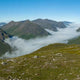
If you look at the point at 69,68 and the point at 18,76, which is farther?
the point at 69,68

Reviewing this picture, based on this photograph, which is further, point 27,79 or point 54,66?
point 54,66

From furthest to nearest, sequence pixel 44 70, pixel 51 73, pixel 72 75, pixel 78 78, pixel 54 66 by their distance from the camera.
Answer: pixel 54 66, pixel 44 70, pixel 51 73, pixel 72 75, pixel 78 78

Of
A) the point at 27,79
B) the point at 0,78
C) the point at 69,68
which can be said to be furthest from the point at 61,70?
the point at 0,78

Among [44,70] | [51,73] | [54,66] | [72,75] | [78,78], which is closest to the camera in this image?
→ [78,78]

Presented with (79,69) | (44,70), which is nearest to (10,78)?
(44,70)

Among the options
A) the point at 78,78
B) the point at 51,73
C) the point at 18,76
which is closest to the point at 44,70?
the point at 51,73

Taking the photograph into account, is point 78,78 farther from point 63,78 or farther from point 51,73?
point 51,73

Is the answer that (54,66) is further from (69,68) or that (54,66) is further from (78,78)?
(78,78)

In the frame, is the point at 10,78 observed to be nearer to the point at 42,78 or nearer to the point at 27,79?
the point at 27,79
